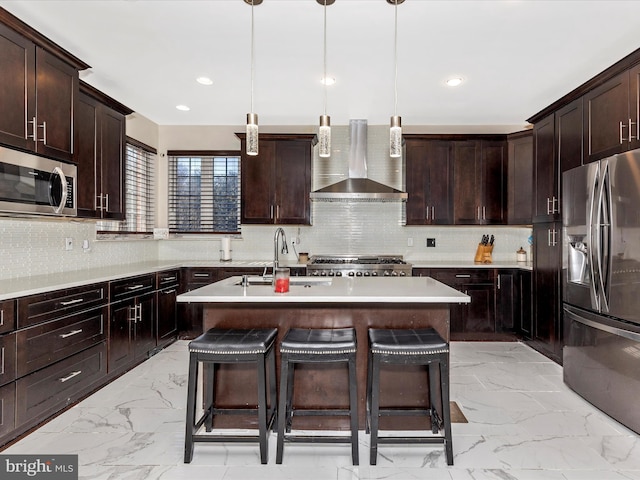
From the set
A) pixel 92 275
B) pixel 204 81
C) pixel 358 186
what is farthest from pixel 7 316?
pixel 358 186

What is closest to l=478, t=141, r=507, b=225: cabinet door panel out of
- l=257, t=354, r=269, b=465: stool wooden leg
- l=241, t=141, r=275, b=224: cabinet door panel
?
l=241, t=141, r=275, b=224: cabinet door panel

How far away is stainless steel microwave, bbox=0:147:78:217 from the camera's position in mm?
2414

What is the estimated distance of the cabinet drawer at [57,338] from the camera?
241 cm

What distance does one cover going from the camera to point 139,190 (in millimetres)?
4777

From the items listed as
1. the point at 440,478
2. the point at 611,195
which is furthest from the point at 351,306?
the point at 611,195

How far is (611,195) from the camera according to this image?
262cm

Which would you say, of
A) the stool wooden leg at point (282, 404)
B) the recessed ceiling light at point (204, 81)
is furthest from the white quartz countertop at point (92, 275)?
the recessed ceiling light at point (204, 81)

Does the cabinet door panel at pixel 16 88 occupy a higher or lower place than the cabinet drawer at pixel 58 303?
higher

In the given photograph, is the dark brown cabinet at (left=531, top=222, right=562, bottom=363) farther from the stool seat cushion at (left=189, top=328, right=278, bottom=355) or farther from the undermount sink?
the stool seat cushion at (left=189, top=328, right=278, bottom=355)

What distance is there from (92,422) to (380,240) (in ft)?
11.8

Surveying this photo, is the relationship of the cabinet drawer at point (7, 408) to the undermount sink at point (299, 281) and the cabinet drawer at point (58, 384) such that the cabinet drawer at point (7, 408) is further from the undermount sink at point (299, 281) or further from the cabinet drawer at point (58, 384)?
the undermount sink at point (299, 281)

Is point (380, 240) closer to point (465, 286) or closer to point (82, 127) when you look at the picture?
point (465, 286)

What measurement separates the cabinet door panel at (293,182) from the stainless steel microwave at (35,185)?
225cm

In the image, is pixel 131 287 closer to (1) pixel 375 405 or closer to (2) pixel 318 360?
(2) pixel 318 360
